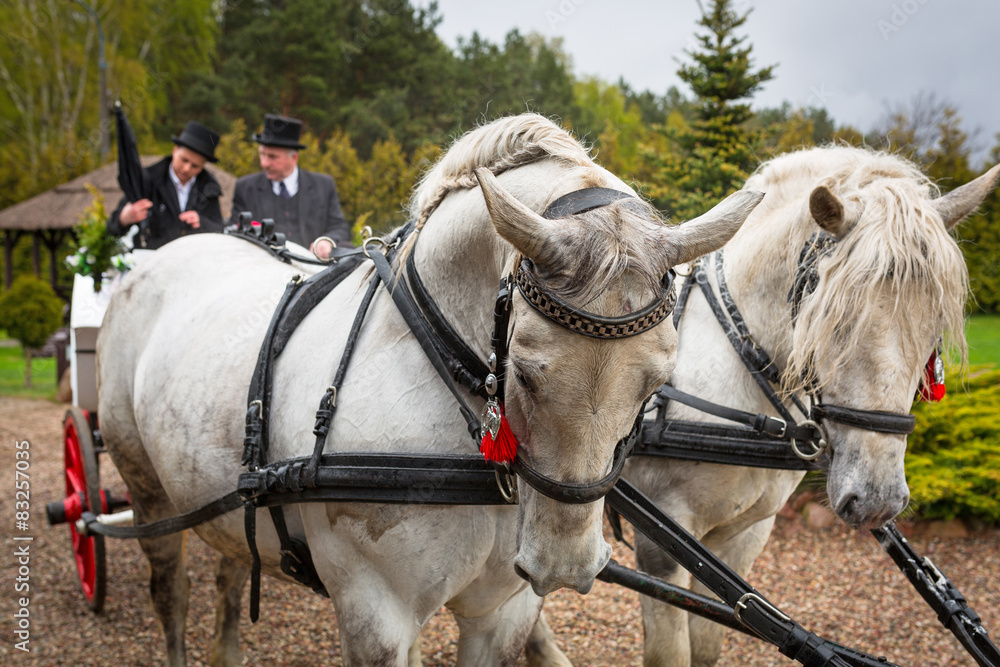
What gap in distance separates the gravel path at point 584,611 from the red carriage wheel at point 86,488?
0.19 meters

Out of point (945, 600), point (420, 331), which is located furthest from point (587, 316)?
point (945, 600)

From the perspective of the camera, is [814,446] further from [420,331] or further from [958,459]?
[958,459]

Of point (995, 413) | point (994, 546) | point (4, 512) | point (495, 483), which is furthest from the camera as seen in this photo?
point (4, 512)

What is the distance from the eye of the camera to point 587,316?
1308 millimetres

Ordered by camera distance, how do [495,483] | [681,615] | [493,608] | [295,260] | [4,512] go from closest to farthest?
[495,483], [493,608], [681,615], [295,260], [4,512]

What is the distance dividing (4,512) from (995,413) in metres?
8.22

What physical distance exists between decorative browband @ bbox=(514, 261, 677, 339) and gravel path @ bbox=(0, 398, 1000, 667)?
303 cm

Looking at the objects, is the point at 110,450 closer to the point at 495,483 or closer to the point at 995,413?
the point at 495,483

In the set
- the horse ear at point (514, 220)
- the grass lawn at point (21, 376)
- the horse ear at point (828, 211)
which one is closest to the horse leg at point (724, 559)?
the horse ear at point (828, 211)

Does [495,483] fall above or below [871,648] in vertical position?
above

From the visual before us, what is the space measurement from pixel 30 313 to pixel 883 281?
47.8ft

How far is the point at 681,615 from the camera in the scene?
256 cm

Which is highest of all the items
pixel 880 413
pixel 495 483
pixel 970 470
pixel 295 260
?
pixel 295 260

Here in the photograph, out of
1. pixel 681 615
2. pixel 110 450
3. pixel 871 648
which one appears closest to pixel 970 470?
pixel 871 648
